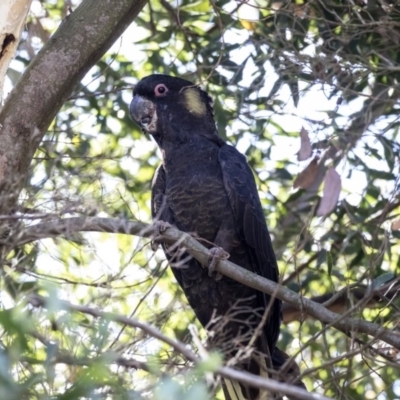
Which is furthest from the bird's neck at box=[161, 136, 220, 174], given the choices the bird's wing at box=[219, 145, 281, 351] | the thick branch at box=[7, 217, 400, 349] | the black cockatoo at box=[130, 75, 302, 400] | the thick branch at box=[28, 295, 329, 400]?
the thick branch at box=[28, 295, 329, 400]

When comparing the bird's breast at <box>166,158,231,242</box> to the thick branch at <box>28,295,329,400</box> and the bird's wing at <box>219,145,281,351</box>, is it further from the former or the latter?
the thick branch at <box>28,295,329,400</box>

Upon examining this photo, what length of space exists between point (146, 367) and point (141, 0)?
1.69 meters

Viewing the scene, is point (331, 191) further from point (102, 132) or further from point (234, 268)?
point (102, 132)

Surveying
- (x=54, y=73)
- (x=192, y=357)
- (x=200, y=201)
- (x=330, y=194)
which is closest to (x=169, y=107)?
(x=200, y=201)

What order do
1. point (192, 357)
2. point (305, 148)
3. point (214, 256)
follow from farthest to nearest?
→ point (305, 148) → point (214, 256) → point (192, 357)

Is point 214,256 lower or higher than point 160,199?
lower

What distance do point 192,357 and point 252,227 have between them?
1.94m

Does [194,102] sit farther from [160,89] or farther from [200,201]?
[200,201]

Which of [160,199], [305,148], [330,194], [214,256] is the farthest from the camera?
[160,199]

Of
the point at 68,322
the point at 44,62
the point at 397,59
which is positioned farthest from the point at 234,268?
the point at 397,59

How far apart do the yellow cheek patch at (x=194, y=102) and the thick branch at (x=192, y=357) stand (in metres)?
2.26

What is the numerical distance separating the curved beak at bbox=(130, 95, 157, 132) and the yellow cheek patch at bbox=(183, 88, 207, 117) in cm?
17

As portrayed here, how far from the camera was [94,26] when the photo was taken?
2.95 meters

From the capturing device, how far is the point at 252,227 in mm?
3584
